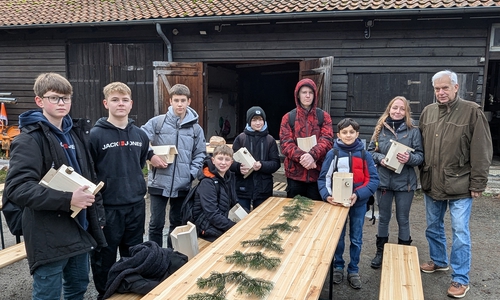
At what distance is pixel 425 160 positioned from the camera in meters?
3.21

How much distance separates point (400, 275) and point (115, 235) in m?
1.99

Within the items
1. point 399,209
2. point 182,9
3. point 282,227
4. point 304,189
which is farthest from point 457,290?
point 182,9

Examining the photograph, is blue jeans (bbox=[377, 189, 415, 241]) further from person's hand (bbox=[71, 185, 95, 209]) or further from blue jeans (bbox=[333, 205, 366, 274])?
person's hand (bbox=[71, 185, 95, 209])

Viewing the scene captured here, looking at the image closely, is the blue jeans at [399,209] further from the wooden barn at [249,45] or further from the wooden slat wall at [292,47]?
the wooden slat wall at [292,47]

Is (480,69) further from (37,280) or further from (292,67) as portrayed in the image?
(37,280)

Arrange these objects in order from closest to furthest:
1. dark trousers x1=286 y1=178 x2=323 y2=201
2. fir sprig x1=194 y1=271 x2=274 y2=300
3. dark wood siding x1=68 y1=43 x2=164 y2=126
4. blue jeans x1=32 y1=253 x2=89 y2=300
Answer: fir sprig x1=194 y1=271 x2=274 y2=300 → blue jeans x1=32 y1=253 x2=89 y2=300 → dark trousers x1=286 y1=178 x2=323 y2=201 → dark wood siding x1=68 y1=43 x2=164 y2=126

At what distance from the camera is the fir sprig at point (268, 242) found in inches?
83.5

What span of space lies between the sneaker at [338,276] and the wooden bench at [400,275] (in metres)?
0.50

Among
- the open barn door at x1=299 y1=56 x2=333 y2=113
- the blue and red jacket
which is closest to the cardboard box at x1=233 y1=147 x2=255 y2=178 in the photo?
the blue and red jacket

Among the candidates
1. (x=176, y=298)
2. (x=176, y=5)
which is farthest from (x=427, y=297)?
(x=176, y=5)

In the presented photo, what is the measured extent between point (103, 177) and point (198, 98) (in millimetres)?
5075

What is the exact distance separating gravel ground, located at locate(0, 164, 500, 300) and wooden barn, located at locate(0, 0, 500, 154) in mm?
2774

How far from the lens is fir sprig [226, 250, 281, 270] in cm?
187

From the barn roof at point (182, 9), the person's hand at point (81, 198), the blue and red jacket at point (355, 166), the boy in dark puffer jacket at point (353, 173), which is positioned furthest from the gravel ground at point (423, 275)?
the barn roof at point (182, 9)
